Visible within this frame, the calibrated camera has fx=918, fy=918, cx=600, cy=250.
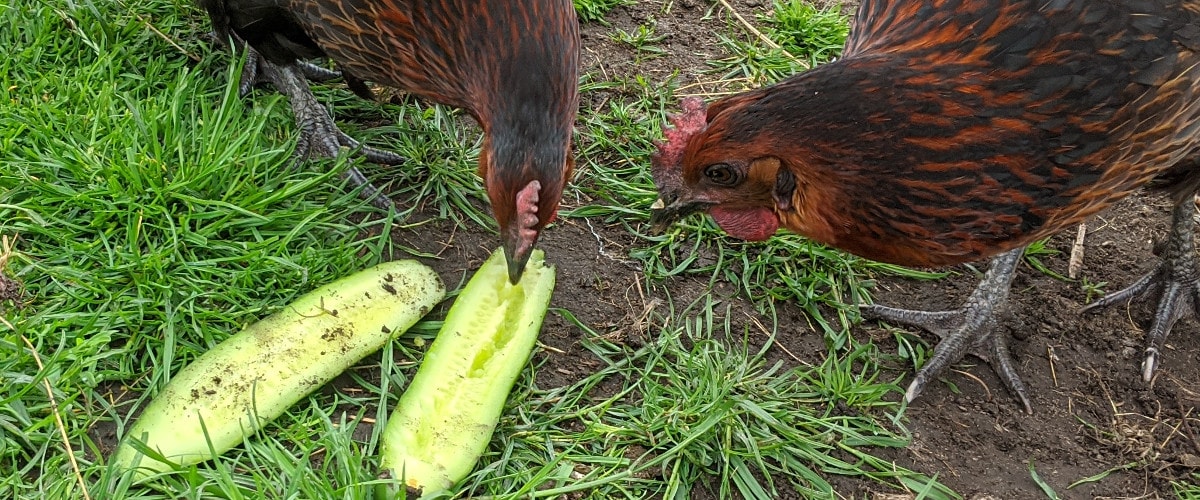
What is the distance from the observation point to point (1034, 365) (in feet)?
11.5

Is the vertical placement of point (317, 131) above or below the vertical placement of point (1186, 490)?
above

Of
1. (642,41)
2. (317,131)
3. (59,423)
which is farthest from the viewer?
(642,41)

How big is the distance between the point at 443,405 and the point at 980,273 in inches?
89.9

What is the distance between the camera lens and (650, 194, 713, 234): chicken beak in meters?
2.96

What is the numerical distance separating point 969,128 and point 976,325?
1156mm

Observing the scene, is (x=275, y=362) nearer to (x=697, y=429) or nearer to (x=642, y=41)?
(x=697, y=429)

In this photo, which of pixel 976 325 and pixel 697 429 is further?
pixel 976 325

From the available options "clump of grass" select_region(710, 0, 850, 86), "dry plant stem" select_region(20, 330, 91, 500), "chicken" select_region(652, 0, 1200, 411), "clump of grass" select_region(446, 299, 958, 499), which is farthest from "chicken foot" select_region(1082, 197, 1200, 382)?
"dry plant stem" select_region(20, 330, 91, 500)

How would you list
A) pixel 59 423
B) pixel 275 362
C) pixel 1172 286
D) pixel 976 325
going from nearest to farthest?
pixel 59 423
pixel 275 362
pixel 976 325
pixel 1172 286

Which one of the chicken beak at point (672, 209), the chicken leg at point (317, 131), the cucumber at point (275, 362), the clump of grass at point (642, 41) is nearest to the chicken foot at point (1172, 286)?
the chicken beak at point (672, 209)

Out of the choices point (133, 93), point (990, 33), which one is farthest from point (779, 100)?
point (133, 93)

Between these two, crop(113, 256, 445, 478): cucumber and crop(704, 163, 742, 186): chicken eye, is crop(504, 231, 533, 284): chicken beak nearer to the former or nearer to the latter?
crop(113, 256, 445, 478): cucumber

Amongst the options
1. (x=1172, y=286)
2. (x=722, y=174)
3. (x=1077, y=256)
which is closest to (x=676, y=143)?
(x=722, y=174)

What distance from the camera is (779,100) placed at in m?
2.63
